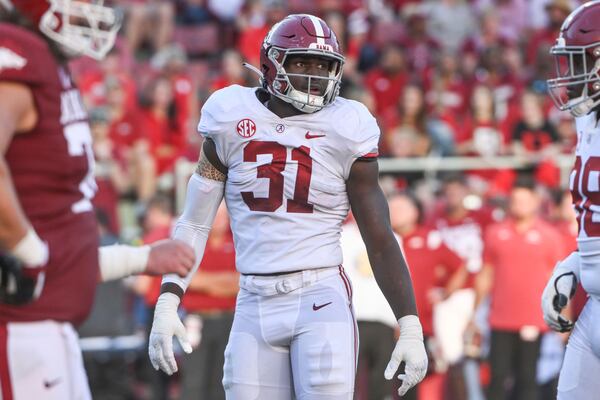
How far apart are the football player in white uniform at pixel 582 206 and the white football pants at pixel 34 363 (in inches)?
80.8

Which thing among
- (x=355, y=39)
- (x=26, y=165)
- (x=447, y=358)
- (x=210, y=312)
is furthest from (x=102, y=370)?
(x=26, y=165)

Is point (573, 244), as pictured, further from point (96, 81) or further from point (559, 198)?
point (96, 81)

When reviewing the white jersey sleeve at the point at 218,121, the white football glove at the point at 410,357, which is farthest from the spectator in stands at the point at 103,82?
the white football glove at the point at 410,357

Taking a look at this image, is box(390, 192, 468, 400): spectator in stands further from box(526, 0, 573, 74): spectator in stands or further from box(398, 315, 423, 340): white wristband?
box(526, 0, 573, 74): spectator in stands

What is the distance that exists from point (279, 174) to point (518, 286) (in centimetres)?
466

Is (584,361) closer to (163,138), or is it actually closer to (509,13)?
(163,138)

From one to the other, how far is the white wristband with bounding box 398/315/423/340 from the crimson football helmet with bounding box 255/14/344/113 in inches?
33.7

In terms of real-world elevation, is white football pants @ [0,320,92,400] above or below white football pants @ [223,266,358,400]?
above

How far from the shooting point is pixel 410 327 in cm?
441

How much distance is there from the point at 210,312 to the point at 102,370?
1801 mm

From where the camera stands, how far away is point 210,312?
825cm

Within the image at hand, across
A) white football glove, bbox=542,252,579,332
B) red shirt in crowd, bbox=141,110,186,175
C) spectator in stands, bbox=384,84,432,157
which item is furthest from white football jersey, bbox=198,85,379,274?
red shirt in crowd, bbox=141,110,186,175

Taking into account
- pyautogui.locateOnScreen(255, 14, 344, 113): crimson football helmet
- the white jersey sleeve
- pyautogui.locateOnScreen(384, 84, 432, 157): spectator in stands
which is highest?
pyautogui.locateOnScreen(255, 14, 344, 113): crimson football helmet

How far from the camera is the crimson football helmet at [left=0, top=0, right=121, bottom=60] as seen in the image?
136 inches
